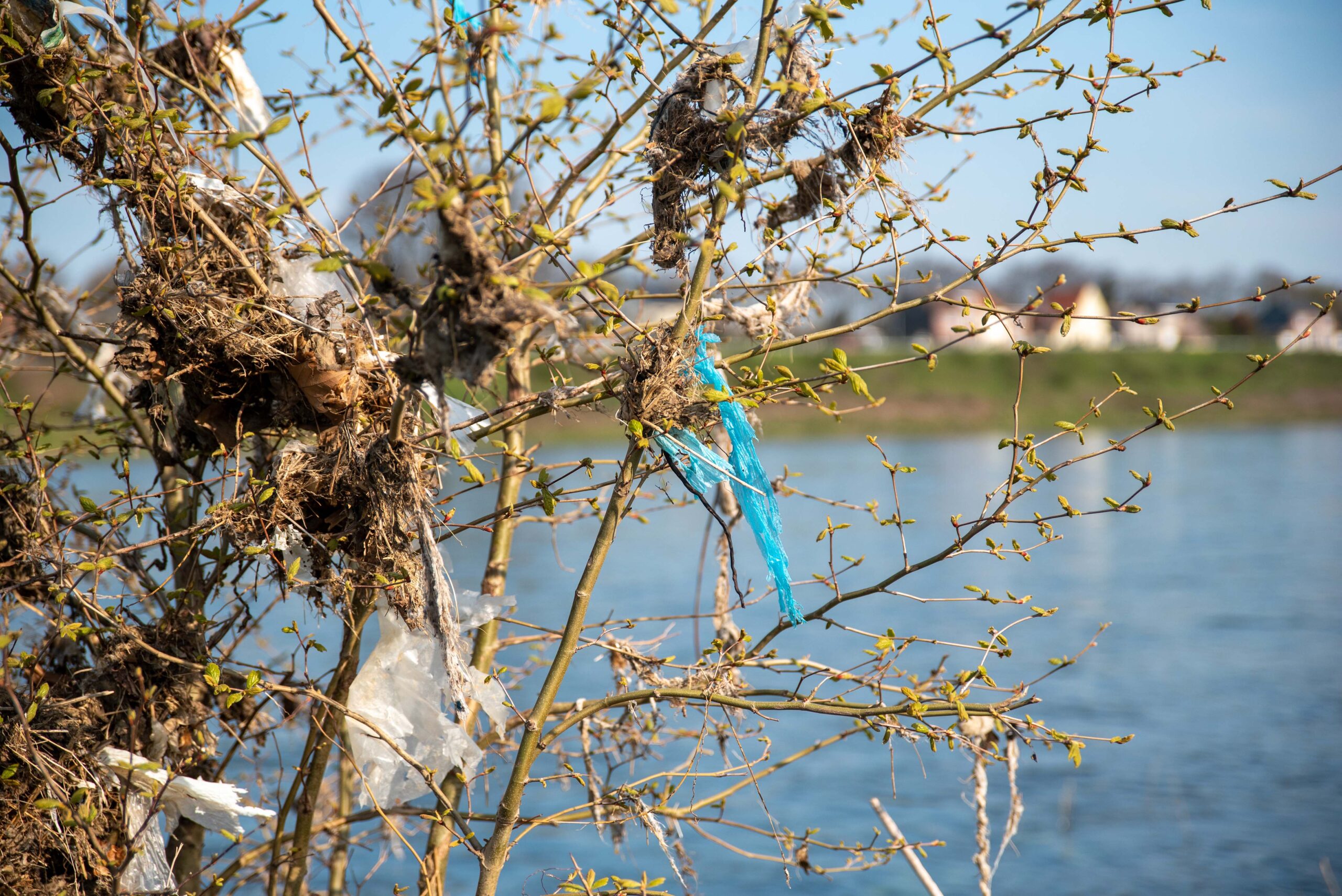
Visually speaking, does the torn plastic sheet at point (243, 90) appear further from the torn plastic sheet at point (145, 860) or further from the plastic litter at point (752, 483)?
the torn plastic sheet at point (145, 860)

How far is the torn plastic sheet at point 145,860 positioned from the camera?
7.02 feet

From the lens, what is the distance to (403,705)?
2.12m

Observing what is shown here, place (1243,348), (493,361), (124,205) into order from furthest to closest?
(1243,348)
(124,205)
(493,361)

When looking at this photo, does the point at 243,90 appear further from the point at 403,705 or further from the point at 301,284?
the point at 403,705

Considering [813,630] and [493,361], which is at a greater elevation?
[813,630]

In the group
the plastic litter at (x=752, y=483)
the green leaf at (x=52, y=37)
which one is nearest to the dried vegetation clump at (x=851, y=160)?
the plastic litter at (x=752, y=483)

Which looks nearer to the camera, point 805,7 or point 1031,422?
point 805,7

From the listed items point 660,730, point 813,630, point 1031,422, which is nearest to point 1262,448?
point 1031,422

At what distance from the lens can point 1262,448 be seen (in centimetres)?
3045

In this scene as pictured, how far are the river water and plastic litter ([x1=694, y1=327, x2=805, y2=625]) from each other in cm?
64

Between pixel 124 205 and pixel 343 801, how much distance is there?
1847 millimetres

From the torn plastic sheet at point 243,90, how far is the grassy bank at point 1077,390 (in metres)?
30.9

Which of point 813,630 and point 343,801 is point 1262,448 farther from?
point 343,801

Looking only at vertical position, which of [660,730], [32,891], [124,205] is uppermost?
[124,205]
